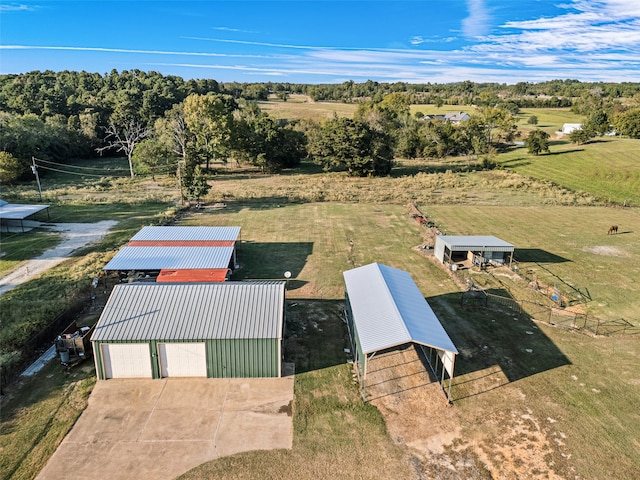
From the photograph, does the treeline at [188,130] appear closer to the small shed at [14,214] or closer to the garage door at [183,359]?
the small shed at [14,214]

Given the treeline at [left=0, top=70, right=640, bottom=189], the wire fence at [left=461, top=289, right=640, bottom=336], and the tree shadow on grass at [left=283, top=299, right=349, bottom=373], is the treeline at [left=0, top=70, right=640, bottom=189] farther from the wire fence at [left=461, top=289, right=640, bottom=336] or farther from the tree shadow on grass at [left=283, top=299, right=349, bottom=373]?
the wire fence at [left=461, top=289, right=640, bottom=336]

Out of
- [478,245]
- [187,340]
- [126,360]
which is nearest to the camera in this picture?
[187,340]

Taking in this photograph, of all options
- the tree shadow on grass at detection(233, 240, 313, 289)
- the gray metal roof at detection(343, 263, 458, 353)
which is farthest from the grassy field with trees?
the gray metal roof at detection(343, 263, 458, 353)

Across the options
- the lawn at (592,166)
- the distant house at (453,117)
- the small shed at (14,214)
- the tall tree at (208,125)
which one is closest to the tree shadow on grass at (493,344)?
the small shed at (14,214)

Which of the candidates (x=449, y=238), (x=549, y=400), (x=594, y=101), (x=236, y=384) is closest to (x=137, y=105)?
(x=449, y=238)

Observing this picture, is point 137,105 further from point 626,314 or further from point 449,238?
point 626,314

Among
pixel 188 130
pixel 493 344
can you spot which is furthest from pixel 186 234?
pixel 188 130

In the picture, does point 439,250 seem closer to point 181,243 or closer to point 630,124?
point 181,243
